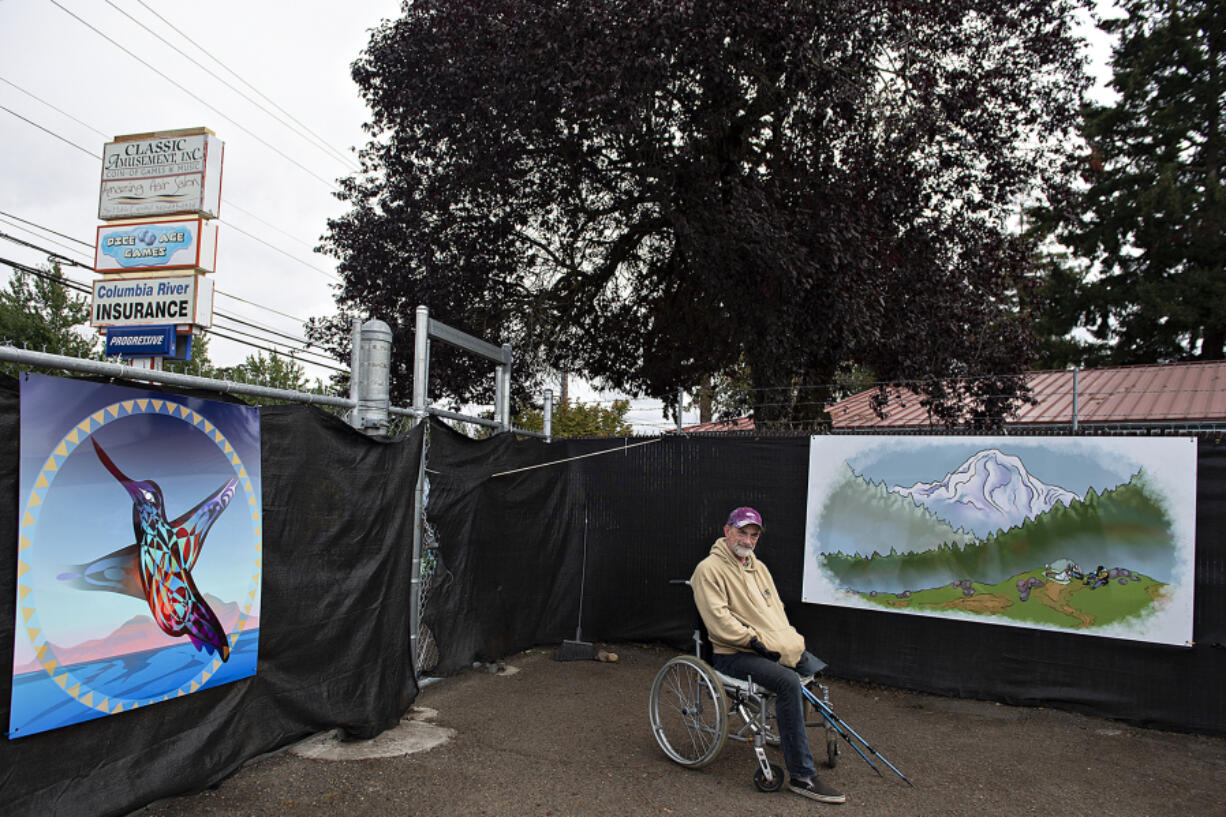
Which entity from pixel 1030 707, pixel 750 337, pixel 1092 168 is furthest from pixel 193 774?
pixel 1092 168

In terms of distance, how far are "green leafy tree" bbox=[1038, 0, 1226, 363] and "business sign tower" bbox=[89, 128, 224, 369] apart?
2154 centimetres

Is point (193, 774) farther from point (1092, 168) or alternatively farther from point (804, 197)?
point (1092, 168)

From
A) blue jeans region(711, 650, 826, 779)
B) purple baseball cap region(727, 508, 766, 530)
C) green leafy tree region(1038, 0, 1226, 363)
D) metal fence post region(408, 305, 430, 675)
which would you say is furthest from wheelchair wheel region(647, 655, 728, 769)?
green leafy tree region(1038, 0, 1226, 363)

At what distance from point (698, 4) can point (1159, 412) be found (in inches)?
451

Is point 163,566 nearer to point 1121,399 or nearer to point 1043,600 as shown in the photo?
point 1043,600

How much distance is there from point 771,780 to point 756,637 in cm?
72

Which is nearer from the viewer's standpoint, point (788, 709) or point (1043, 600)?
point (788, 709)

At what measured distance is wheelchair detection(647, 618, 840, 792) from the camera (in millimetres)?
4367

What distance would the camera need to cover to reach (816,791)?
4.21 meters

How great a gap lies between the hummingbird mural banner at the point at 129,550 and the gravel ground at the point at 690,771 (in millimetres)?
699

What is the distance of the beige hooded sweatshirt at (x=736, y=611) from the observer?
4520 millimetres

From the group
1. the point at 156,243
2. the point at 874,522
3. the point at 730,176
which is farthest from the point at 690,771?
the point at 730,176

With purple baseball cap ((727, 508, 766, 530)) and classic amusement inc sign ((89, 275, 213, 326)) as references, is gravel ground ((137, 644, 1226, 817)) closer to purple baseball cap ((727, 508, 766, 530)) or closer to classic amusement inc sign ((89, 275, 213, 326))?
purple baseball cap ((727, 508, 766, 530))

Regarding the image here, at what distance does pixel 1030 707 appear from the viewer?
6.02 metres
